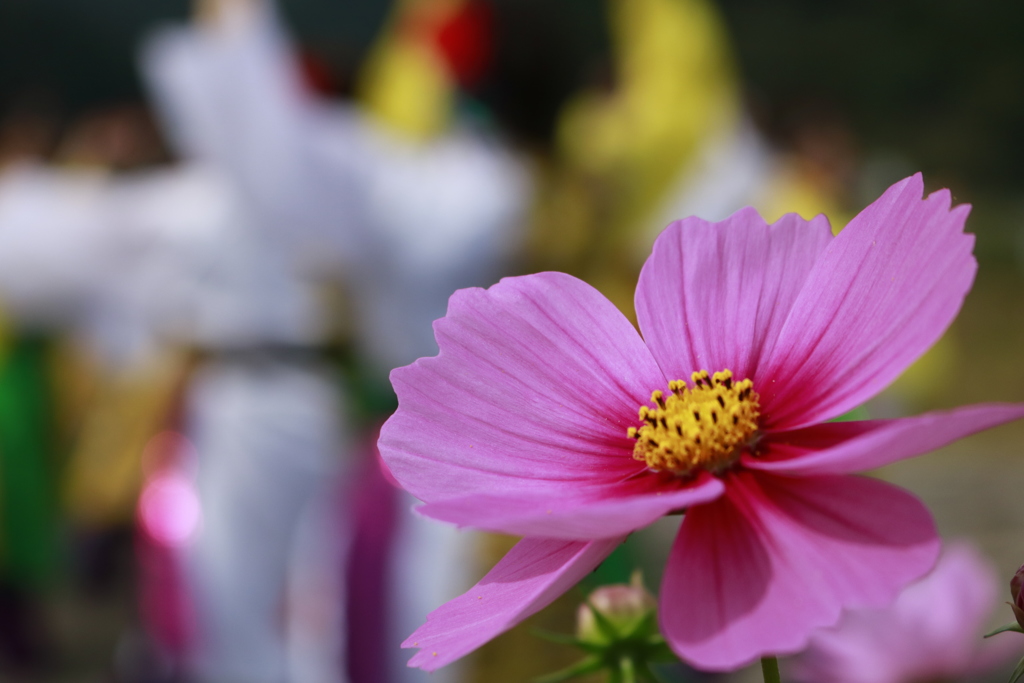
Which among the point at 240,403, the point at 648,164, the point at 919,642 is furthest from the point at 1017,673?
the point at 648,164

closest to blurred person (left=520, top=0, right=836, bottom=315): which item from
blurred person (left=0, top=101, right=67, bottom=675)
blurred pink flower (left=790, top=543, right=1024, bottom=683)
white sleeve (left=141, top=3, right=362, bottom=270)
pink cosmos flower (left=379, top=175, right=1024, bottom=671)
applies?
white sleeve (left=141, top=3, right=362, bottom=270)

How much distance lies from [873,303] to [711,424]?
0.13 ft

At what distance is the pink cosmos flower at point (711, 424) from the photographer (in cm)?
15

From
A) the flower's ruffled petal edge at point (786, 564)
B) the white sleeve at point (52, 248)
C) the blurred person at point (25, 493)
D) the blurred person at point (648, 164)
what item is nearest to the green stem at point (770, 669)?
the flower's ruffled petal edge at point (786, 564)

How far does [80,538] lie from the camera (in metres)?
2.15

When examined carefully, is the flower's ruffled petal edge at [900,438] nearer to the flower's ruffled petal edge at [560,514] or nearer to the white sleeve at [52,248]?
the flower's ruffled petal edge at [560,514]

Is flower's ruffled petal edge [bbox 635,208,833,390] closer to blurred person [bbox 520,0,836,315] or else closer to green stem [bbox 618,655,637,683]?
green stem [bbox 618,655,637,683]

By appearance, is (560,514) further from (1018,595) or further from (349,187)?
(349,187)

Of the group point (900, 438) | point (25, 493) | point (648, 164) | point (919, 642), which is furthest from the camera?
point (25, 493)

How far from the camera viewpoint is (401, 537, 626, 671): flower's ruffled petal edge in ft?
0.53

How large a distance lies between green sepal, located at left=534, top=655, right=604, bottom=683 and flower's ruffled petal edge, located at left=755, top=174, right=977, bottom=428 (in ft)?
0.21

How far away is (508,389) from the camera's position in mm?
199

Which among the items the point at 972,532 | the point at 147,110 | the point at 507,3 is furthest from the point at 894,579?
the point at 972,532

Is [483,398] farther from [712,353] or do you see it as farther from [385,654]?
[385,654]
